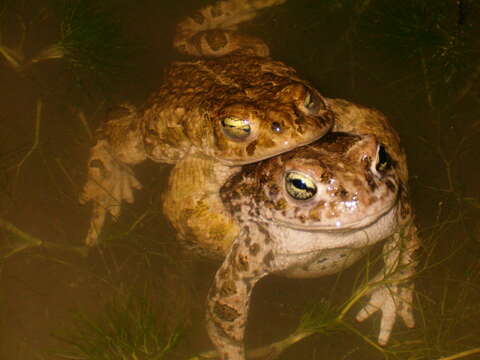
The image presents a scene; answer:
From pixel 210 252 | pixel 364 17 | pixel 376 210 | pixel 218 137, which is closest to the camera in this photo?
pixel 376 210

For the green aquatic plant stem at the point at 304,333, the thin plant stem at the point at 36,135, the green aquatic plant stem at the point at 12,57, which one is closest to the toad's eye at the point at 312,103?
the green aquatic plant stem at the point at 304,333

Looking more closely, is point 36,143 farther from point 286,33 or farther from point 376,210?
point 376,210

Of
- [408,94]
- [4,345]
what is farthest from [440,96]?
[4,345]

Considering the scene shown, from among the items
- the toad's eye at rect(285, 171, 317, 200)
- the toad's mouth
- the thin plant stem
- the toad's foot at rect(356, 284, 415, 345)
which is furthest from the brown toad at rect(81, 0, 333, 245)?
the toad's foot at rect(356, 284, 415, 345)

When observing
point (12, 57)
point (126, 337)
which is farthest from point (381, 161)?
point (12, 57)

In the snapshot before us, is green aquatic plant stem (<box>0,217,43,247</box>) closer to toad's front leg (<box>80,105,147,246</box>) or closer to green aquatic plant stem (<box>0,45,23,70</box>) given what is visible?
toad's front leg (<box>80,105,147,246</box>)

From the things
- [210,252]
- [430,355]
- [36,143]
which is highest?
[36,143]

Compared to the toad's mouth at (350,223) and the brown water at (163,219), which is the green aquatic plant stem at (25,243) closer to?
the brown water at (163,219)
